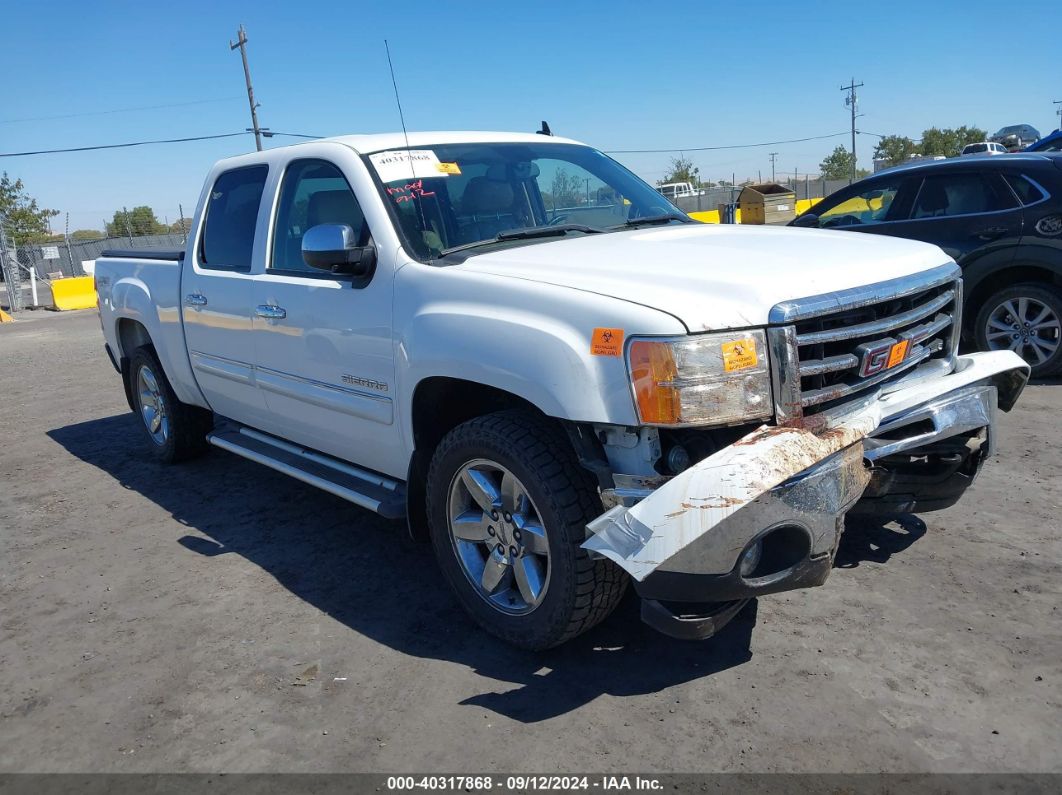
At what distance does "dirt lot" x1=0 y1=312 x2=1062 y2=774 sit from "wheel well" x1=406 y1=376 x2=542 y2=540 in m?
0.51

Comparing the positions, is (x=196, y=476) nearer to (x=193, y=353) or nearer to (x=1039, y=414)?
(x=193, y=353)

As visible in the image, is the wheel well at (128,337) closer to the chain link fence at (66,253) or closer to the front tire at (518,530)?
the front tire at (518,530)

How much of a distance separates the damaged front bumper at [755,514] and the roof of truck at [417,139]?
2330mm

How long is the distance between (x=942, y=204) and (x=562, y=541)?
577 centimetres

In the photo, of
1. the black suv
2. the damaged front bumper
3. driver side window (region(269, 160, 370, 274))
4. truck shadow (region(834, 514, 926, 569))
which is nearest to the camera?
the damaged front bumper

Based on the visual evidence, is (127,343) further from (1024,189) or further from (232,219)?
(1024,189)

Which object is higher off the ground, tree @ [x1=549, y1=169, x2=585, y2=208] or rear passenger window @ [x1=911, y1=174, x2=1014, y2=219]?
tree @ [x1=549, y1=169, x2=585, y2=208]

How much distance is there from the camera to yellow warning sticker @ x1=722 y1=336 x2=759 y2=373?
272cm

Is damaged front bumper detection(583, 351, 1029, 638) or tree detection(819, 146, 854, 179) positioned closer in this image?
damaged front bumper detection(583, 351, 1029, 638)

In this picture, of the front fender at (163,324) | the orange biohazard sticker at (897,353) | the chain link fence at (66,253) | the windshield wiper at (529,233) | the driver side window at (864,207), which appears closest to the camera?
the orange biohazard sticker at (897,353)

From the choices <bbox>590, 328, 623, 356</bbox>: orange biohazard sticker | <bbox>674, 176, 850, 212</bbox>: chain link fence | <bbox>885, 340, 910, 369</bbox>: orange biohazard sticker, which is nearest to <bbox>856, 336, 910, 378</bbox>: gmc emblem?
<bbox>885, 340, 910, 369</bbox>: orange biohazard sticker

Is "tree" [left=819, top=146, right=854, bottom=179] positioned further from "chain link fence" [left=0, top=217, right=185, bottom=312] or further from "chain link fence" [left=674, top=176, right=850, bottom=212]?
"chain link fence" [left=0, top=217, right=185, bottom=312]

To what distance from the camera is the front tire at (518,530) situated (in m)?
3.02

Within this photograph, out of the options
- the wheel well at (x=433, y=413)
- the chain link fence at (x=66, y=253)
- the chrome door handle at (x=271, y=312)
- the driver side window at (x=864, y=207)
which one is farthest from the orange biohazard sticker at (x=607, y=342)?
the chain link fence at (x=66, y=253)
